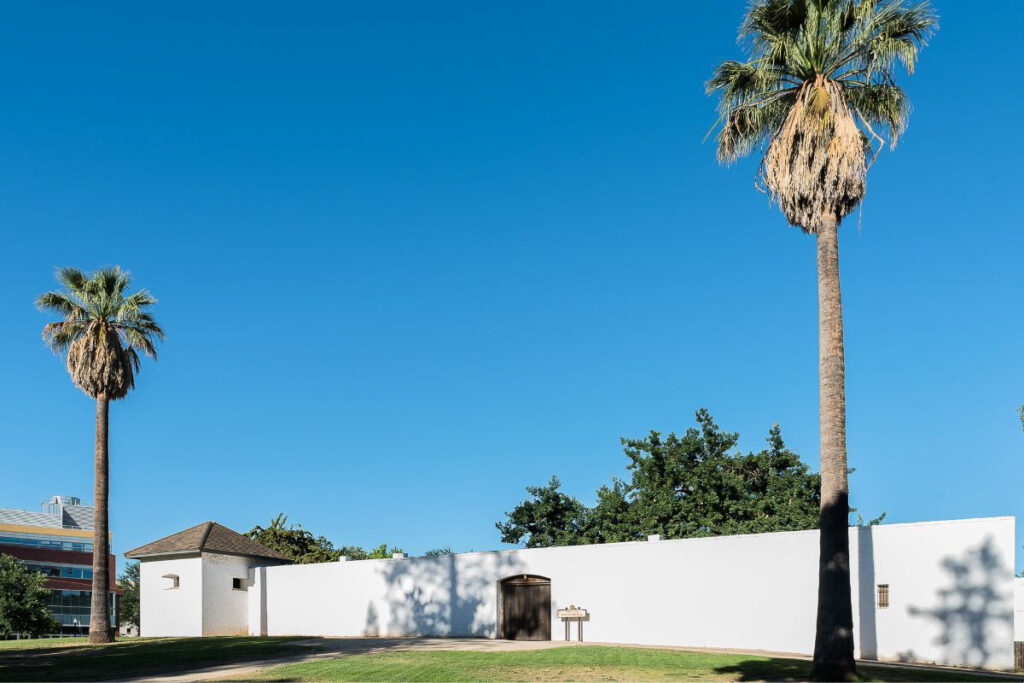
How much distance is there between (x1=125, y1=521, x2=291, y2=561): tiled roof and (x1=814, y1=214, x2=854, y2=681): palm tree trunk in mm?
29488

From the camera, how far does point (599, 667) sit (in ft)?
63.4

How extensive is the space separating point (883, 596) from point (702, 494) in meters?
17.1

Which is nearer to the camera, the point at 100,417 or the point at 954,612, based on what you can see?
the point at 954,612

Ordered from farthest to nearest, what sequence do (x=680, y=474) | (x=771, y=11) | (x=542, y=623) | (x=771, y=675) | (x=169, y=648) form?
1. (x=680, y=474)
2. (x=542, y=623)
3. (x=169, y=648)
4. (x=771, y=11)
5. (x=771, y=675)

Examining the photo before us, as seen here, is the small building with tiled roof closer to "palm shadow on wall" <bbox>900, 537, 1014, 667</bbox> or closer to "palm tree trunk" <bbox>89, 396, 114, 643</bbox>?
"palm tree trunk" <bbox>89, 396, 114, 643</bbox>

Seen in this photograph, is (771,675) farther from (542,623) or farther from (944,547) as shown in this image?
(542,623)

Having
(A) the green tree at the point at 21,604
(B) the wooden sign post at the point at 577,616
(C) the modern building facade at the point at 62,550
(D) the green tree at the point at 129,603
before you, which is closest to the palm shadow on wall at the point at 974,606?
(B) the wooden sign post at the point at 577,616

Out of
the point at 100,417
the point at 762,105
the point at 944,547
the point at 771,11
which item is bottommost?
the point at 944,547

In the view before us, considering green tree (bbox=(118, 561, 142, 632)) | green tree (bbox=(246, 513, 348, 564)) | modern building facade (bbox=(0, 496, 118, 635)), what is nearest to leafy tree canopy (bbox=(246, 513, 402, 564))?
green tree (bbox=(246, 513, 348, 564))

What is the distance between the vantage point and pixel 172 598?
130 ft

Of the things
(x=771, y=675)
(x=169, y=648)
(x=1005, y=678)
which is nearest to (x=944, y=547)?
(x=1005, y=678)

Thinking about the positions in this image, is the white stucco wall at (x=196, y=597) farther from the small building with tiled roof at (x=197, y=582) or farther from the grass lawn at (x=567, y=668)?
the grass lawn at (x=567, y=668)

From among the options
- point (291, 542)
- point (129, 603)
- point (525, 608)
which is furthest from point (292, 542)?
point (129, 603)

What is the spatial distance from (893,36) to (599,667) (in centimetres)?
1447
